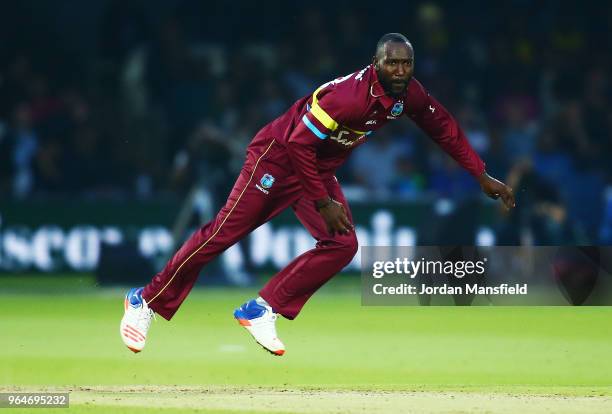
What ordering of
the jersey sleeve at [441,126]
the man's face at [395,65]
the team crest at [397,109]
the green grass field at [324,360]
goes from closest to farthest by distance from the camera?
the green grass field at [324,360], the man's face at [395,65], the team crest at [397,109], the jersey sleeve at [441,126]

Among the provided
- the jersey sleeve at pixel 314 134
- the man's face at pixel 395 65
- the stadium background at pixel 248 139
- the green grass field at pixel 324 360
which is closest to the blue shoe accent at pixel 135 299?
the green grass field at pixel 324 360

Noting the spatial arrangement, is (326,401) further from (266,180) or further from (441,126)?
(441,126)

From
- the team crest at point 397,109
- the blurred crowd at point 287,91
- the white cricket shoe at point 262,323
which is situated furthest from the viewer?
the blurred crowd at point 287,91

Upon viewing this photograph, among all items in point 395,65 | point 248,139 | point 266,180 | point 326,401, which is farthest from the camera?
point 248,139

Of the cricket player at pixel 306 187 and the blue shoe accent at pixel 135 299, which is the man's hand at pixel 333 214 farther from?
the blue shoe accent at pixel 135 299

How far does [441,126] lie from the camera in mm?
8461

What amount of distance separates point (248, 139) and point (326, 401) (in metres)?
9.51

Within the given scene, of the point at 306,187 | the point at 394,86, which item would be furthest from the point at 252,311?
the point at 394,86

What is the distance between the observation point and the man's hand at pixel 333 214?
313 inches

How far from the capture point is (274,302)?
8492 millimetres

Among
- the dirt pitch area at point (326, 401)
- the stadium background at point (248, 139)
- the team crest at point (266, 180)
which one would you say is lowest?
the stadium background at point (248, 139)

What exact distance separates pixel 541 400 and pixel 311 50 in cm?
1079

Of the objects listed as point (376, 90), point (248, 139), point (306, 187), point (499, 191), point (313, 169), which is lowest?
point (248, 139)

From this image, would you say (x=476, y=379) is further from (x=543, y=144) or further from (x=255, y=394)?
(x=543, y=144)
